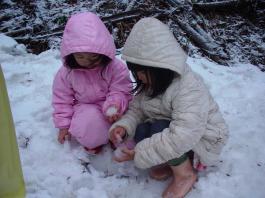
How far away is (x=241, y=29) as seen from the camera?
12.6 ft

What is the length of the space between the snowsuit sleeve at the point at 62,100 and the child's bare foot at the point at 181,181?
0.72 m

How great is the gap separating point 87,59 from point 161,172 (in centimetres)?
75

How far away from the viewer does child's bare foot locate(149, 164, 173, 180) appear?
2.19 m

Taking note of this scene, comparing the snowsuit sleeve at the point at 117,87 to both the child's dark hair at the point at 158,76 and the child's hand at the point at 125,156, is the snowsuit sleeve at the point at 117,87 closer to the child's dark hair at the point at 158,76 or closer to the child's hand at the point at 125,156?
the child's hand at the point at 125,156

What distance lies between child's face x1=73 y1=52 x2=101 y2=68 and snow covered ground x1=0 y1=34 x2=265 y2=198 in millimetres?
574


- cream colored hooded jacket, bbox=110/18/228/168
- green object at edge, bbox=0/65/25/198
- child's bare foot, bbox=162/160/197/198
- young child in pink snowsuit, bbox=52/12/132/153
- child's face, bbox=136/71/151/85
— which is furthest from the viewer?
young child in pink snowsuit, bbox=52/12/132/153

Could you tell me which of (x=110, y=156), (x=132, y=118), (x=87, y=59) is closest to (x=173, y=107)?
(x=132, y=118)

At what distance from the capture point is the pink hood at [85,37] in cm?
199

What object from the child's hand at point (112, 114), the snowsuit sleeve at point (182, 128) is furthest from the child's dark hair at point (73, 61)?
the snowsuit sleeve at point (182, 128)

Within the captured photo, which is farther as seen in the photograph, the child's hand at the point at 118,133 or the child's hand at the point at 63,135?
the child's hand at the point at 63,135

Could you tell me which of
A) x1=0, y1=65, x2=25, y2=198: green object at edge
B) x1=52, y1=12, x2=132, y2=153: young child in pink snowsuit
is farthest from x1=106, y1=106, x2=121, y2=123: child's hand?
x1=0, y1=65, x2=25, y2=198: green object at edge

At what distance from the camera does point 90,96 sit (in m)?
2.33

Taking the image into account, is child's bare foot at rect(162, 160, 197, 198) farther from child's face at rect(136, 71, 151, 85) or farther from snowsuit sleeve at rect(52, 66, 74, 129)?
snowsuit sleeve at rect(52, 66, 74, 129)

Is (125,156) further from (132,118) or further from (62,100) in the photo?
(62,100)
